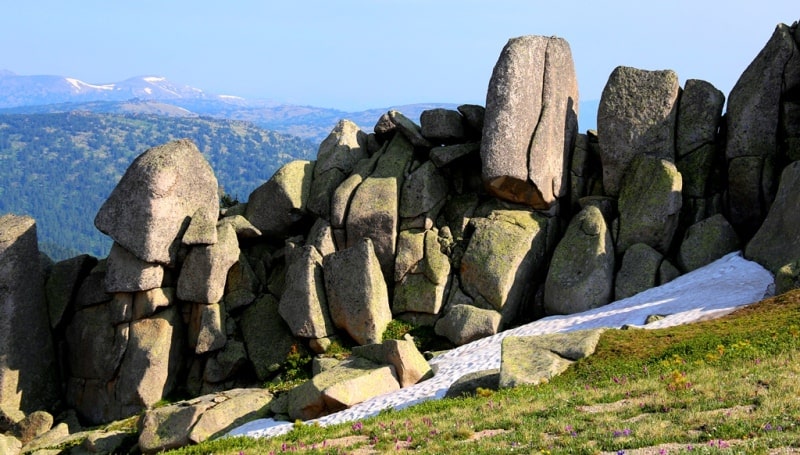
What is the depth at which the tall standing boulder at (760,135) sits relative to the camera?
4603 cm

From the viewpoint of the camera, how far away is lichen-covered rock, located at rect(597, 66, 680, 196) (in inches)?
1944

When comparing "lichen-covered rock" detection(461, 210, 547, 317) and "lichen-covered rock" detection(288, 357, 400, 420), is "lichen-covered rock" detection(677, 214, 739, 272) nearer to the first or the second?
"lichen-covered rock" detection(461, 210, 547, 317)

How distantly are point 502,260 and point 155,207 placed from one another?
841 inches

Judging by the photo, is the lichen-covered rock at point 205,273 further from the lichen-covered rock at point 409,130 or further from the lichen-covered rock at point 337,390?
the lichen-covered rock at point 409,130

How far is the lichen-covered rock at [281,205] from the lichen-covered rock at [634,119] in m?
20.0

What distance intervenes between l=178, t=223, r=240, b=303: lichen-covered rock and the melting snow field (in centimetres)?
1438

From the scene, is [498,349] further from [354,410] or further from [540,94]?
[540,94]

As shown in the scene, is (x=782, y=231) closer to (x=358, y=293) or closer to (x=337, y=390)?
(x=358, y=293)

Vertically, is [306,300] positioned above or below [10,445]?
above

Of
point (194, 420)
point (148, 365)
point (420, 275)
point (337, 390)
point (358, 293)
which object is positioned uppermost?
point (420, 275)

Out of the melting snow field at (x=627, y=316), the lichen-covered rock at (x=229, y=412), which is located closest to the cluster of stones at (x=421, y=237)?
the melting snow field at (x=627, y=316)

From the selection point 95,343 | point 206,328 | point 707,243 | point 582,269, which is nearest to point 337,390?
point 206,328

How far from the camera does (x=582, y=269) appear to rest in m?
46.1

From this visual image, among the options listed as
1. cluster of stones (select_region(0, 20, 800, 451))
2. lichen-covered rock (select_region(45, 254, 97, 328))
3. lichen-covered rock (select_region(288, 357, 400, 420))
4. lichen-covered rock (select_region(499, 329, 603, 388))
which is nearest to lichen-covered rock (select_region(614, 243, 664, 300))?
cluster of stones (select_region(0, 20, 800, 451))
